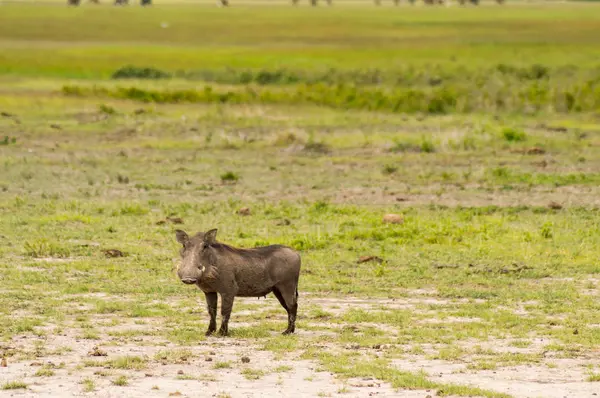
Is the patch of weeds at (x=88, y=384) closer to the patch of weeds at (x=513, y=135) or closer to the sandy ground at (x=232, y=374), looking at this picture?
the sandy ground at (x=232, y=374)

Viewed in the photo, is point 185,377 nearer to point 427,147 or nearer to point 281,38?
point 427,147

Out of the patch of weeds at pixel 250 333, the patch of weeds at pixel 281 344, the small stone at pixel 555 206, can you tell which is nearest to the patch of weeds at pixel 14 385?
the patch of weeds at pixel 281 344

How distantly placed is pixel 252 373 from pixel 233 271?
188cm

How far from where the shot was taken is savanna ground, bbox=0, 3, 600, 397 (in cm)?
1173

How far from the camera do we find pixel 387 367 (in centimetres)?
1155

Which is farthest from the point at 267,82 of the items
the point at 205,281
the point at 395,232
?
the point at 205,281

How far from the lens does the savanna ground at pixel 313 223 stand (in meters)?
11.7

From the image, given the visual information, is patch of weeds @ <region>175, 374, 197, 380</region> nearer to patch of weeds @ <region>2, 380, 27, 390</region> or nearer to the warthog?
patch of weeds @ <region>2, 380, 27, 390</region>

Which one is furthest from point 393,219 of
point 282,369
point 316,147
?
point 316,147

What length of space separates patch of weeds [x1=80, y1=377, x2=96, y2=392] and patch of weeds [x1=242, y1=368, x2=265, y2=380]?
130 centimetres

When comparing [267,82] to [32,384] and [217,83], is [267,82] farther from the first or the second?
[32,384]

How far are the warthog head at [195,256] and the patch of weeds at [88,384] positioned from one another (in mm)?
1718

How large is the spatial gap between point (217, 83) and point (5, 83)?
875 cm

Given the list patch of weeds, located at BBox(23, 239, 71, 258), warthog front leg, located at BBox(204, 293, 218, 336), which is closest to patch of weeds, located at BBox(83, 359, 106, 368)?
warthog front leg, located at BBox(204, 293, 218, 336)
